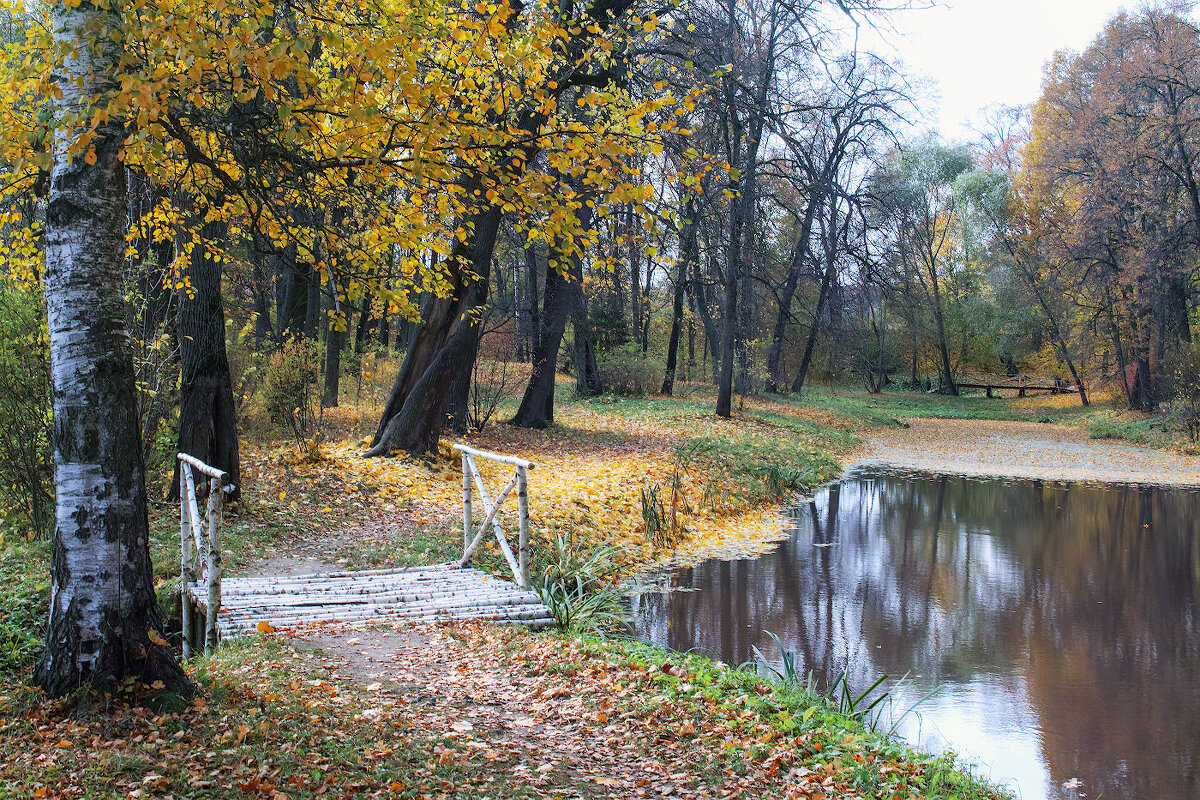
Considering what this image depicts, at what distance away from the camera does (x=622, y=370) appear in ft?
88.0

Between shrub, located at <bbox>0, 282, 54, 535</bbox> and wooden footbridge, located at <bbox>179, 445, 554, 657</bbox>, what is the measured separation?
2.04 meters

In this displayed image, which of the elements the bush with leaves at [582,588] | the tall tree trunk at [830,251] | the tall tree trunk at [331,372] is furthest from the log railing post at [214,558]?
the tall tree trunk at [830,251]

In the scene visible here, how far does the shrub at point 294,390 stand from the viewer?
1154 cm

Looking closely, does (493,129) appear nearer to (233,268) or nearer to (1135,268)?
(233,268)

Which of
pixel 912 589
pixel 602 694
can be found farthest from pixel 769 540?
pixel 602 694

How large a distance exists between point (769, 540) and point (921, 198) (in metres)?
33.0

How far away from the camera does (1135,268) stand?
75.9 feet

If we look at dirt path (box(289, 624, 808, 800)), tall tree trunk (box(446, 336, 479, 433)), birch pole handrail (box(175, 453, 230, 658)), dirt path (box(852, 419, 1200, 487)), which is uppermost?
tall tree trunk (box(446, 336, 479, 433))

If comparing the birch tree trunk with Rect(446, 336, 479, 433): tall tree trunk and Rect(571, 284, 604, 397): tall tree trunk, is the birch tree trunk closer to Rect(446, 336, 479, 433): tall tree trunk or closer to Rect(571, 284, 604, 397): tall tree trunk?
Rect(446, 336, 479, 433): tall tree trunk

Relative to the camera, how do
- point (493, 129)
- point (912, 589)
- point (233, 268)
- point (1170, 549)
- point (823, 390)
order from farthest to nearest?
point (823, 390)
point (233, 268)
point (1170, 549)
point (912, 589)
point (493, 129)

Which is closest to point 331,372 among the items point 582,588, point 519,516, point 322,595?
point 582,588

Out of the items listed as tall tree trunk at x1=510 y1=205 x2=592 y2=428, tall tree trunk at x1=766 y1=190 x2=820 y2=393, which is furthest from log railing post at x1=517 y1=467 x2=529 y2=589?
tall tree trunk at x1=766 y1=190 x2=820 y2=393

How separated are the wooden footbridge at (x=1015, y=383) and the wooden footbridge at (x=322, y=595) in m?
37.9

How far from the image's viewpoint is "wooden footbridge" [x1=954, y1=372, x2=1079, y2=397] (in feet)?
133
